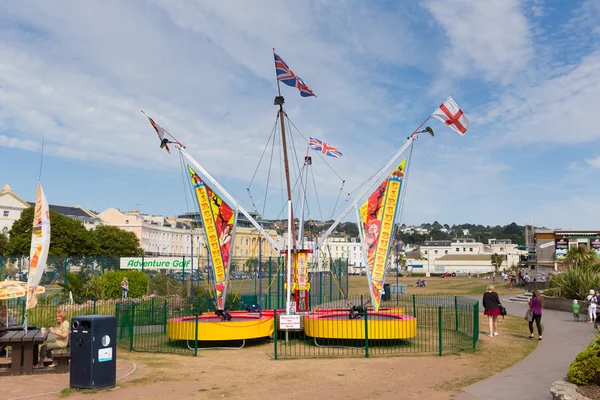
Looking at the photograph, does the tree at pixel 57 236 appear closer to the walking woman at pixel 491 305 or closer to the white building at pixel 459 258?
the walking woman at pixel 491 305

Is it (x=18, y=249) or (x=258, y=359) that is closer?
(x=258, y=359)

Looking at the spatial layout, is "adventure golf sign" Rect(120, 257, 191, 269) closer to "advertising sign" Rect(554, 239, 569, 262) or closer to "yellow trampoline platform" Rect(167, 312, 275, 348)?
"yellow trampoline platform" Rect(167, 312, 275, 348)

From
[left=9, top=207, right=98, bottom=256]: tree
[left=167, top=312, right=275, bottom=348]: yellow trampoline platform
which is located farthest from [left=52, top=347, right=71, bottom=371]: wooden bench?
[left=9, top=207, right=98, bottom=256]: tree

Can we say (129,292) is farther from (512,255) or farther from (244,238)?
(512,255)

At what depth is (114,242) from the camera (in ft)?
259

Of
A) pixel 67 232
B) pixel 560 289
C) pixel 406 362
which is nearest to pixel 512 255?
pixel 67 232

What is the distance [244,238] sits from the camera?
111625mm

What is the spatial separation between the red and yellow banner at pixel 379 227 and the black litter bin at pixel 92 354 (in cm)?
801

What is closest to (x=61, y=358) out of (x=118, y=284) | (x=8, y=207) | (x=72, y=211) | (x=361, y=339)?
(x=361, y=339)

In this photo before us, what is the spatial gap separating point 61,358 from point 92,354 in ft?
7.42

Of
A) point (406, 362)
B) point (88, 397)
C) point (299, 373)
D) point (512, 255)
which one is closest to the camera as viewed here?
point (88, 397)

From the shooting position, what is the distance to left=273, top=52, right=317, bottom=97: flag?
1680 centimetres

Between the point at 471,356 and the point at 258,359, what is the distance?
533cm

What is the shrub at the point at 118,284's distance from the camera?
27703mm
